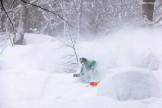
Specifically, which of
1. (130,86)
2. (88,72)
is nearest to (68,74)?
(88,72)

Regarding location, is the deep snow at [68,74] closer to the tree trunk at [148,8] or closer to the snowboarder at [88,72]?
the snowboarder at [88,72]

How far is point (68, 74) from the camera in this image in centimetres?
1256

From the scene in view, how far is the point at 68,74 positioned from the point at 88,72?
61.8 inches

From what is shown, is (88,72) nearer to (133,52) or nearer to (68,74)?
(68,74)

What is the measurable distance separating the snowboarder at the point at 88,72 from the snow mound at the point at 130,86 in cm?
274

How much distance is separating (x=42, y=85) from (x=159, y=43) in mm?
5560

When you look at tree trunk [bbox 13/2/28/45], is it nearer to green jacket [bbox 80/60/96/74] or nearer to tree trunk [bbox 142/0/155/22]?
green jacket [bbox 80/60/96/74]

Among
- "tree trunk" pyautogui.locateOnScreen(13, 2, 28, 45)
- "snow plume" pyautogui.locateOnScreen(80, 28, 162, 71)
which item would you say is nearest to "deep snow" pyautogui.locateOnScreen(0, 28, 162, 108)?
"snow plume" pyautogui.locateOnScreen(80, 28, 162, 71)

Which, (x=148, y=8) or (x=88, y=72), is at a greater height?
(x=148, y=8)

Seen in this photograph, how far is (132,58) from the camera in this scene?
39.5 feet

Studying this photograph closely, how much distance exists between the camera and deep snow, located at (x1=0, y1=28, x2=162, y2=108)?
704cm

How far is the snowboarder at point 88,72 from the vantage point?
1102 cm

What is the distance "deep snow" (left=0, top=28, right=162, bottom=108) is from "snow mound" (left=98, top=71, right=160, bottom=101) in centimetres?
3

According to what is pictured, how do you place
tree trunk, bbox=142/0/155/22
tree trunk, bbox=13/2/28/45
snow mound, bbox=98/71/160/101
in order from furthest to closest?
tree trunk, bbox=13/2/28/45
tree trunk, bbox=142/0/155/22
snow mound, bbox=98/71/160/101
